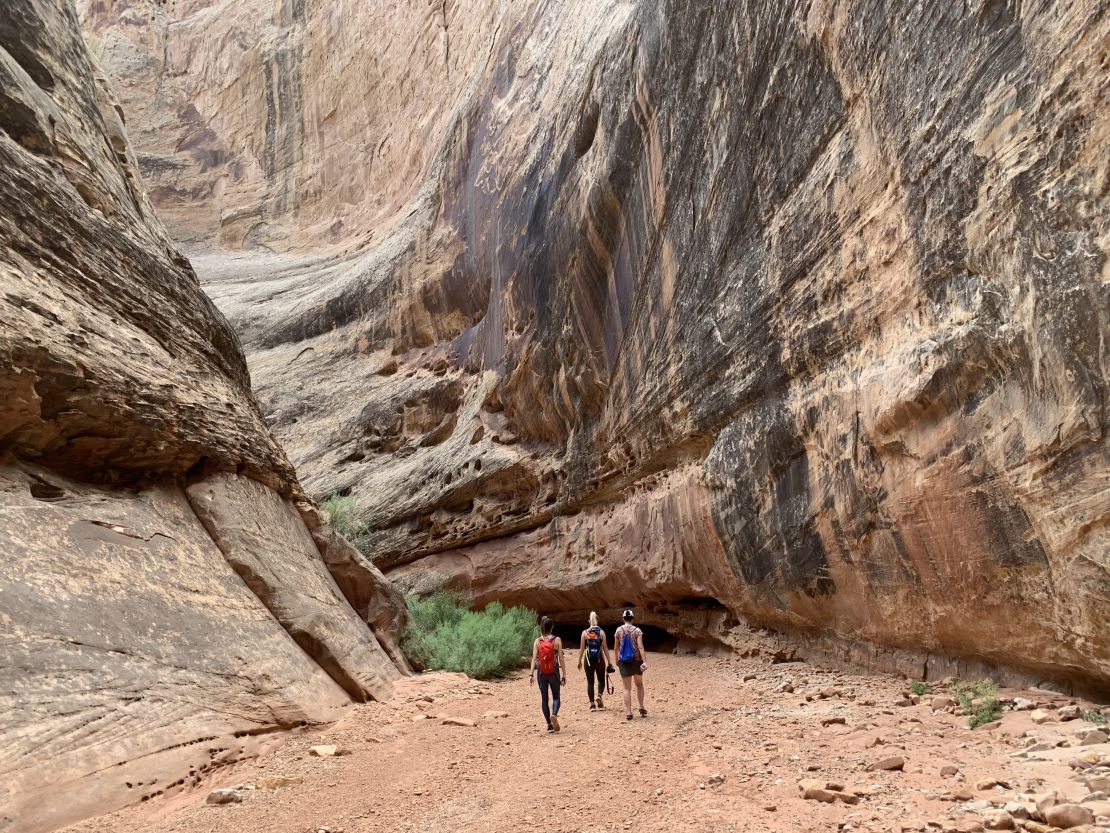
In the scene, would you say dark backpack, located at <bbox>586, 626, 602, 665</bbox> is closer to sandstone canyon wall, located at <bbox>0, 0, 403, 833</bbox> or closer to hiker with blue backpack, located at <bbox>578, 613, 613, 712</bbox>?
hiker with blue backpack, located at <bbox>578, 613, 613, 712</bbox>

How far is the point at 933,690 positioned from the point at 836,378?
127 inches

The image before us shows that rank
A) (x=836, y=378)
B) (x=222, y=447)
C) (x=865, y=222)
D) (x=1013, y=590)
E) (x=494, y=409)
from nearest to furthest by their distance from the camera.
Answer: (x=1013, y=590)
(x=865, y=222)
(x=836, y=378)
(x=222, y=447)
(x=494, y=409)

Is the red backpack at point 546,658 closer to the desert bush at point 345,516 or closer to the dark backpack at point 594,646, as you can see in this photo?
the dark backpack at point 594,646

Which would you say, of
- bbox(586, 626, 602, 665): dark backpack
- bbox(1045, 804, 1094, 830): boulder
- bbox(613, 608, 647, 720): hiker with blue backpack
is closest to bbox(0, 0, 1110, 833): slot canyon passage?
bbox(1045, 804, 1094, 830): boulder

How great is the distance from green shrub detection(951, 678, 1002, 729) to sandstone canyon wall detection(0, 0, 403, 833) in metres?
5.73

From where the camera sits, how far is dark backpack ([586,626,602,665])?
28.1 feet

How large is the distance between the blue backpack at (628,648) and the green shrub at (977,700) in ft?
9.79

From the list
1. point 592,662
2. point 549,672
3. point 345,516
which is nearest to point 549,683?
point 549,672

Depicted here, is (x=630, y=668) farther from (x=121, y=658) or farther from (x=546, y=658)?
(x=121, y=658)

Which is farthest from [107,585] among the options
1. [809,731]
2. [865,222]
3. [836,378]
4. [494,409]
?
[494,409]

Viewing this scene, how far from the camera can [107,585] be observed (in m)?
6.34

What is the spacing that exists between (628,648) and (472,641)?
461cm

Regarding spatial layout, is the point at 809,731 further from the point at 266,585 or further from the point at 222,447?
the point at 222,447

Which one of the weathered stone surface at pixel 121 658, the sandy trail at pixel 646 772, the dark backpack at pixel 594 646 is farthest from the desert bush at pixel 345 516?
the sandy trail at pixel 646 772
